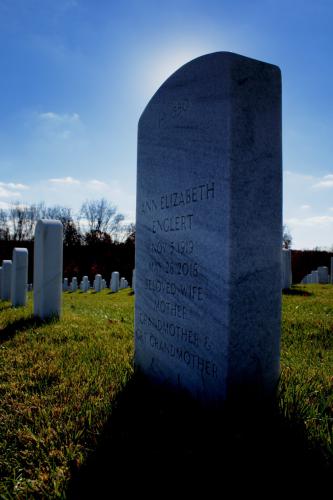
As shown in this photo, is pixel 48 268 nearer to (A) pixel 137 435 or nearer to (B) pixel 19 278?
(B) pixel 19 278

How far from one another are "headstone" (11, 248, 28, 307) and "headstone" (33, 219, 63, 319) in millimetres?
1811

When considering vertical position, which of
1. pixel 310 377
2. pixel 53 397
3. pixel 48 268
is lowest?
pixel 53 397

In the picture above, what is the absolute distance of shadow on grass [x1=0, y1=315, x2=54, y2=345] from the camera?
4.00 metres

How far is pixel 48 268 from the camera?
4961 mm

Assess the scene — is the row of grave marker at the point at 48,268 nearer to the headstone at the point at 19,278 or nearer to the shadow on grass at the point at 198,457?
the headstone at the point at 19,278

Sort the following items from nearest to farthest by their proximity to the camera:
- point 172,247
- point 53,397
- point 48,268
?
Answer: point 53,397 < point 172,247 < point 48,268

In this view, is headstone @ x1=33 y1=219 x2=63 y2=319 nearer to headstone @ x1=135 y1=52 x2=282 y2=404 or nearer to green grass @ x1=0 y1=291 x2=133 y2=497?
green grass @ x1=0 y1=291 x2=133 y2=497

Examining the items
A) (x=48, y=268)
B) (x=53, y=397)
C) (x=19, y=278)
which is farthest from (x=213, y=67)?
(x=19, y=278)

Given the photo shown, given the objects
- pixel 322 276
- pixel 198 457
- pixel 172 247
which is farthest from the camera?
pixel 322 276

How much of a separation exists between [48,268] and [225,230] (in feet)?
12.4

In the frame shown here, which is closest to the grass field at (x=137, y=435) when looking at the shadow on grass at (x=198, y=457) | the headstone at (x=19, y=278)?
→ the shadow on grass at (x=198, y=457)

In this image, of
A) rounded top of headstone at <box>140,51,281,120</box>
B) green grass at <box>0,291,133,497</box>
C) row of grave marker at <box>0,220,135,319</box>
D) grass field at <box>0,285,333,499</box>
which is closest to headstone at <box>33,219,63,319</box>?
Result: row of grave marker at <box>0,220,135,319</box>

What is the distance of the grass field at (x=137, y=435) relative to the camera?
138 centimetres

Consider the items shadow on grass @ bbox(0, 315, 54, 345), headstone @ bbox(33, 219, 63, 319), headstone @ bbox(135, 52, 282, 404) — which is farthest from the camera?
headstone @ bbox(33, 219, 63, 319)
